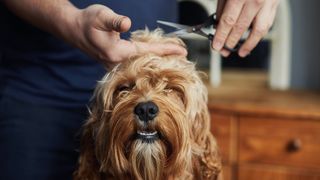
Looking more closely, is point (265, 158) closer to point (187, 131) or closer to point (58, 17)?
point (187, 131)

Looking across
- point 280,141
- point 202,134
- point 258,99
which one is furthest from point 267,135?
point 202,134

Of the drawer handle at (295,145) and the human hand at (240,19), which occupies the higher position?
the human hand at (240,19)

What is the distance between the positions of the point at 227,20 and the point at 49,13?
314mm

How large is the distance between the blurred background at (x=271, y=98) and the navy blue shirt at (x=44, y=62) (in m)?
0.84

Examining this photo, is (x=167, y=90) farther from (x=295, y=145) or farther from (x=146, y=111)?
(x=295, y=145)

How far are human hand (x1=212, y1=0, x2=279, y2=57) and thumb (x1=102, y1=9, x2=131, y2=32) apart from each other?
0.71 ft

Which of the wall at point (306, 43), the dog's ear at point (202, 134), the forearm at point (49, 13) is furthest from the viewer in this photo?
the wall at point (306, 43)

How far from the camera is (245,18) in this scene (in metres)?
1.01

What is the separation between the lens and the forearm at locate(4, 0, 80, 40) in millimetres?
961

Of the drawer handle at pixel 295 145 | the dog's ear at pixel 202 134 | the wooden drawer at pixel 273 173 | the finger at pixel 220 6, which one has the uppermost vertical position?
the finger at pixel 220 6

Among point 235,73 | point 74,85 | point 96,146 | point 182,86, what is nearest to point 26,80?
point 74,85

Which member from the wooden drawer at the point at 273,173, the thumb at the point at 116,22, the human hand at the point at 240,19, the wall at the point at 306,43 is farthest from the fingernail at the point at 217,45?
the wall at the point at 306,43

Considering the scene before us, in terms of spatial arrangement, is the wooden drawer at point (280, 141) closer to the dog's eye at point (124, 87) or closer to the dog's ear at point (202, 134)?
the dog's ear at point (202, 134)

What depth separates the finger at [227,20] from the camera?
3.27 ft
